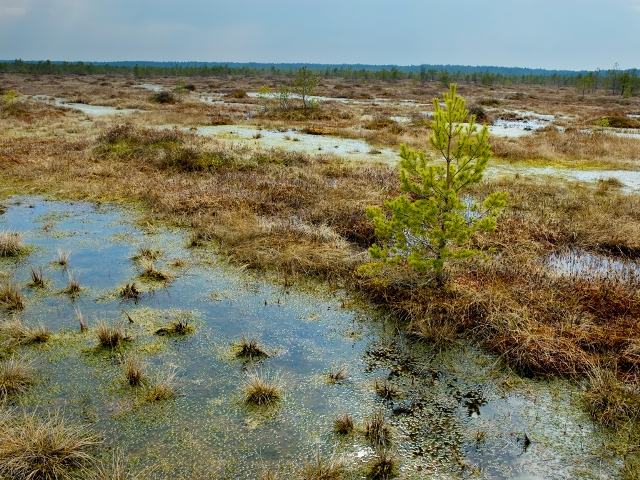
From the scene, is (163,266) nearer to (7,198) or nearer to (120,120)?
(7,198)

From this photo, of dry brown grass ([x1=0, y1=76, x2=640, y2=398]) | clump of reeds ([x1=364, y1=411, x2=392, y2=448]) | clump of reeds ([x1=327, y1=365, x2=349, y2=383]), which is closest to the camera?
clump of reeds ([x1=364, y1=411, x2=392, y2=448])

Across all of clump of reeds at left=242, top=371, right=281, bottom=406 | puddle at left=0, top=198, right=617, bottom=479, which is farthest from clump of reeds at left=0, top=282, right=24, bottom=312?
clump of reeds at left=242, top=371, right=281, bottom=406

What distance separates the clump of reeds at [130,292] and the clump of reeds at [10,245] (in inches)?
137

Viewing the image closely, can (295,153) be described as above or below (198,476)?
above

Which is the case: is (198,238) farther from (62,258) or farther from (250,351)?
(250,351)

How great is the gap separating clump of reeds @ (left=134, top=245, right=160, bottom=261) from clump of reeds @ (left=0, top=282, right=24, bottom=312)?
248cm

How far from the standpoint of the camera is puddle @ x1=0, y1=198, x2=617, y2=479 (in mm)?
4738

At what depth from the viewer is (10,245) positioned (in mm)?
9891

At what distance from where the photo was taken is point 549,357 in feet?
20.4

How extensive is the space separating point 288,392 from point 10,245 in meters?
7.92

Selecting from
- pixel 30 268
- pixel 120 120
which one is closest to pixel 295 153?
pixel 30 268

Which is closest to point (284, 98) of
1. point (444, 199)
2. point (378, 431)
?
point (444, 199)

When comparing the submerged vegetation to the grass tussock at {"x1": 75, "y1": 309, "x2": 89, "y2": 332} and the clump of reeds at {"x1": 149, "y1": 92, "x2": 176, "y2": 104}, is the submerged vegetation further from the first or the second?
the clump of reeds at {"x1": 149, "y1": 92, "x2": 176, "y2": 104}

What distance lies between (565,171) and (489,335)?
14.9 metres
